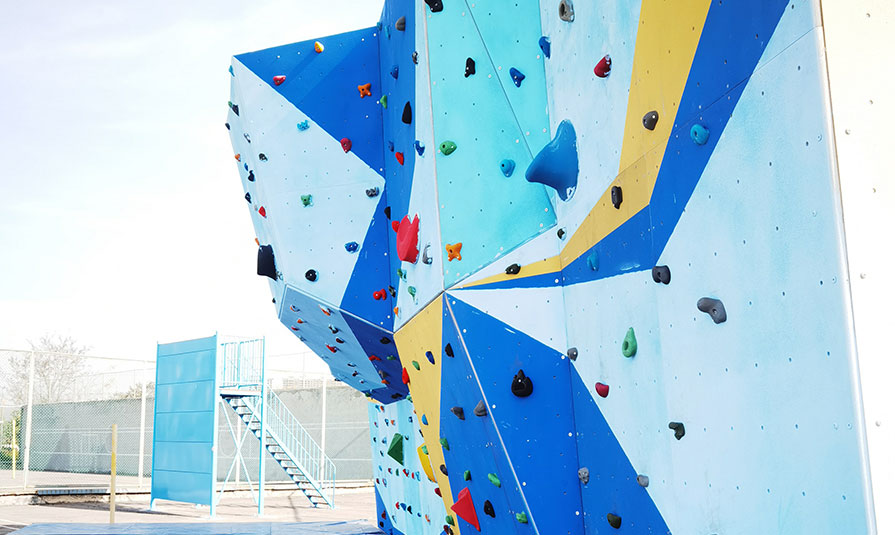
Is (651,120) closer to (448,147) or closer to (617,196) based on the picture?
(617,196)

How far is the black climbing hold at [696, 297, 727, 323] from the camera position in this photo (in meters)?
1.88

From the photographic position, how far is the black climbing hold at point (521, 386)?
3.03 metres

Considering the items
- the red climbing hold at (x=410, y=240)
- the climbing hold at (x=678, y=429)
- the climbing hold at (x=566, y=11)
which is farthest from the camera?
the red climbing hold at (x=410, y=240)

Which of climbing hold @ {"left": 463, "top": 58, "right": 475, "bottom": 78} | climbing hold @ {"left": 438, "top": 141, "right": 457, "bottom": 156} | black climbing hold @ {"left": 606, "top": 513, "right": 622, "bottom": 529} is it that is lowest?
black climbing hold @ {"left": 606, "top": 513, "right": 622, "bottom": 529}

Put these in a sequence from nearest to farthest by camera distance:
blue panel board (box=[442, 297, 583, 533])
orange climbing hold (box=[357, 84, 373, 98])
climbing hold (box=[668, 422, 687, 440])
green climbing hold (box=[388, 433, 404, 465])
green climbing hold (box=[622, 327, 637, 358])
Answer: climbing hold (box=[668, 422, 687, 440]), green climbing hold (box=[622, 327, 637, 358]), blue panel board (box=[442, 297, 583, 533]), orange climbing hold (box=[357, 84, 373, 98]), green climbing hold (box=[388, 433, 404, 465])

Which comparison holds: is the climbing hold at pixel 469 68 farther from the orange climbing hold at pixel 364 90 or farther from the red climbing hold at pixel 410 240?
the orange climbing hold at pixel 364 90

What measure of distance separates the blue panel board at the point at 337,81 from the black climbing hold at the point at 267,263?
3.55 feet

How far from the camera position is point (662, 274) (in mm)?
2186

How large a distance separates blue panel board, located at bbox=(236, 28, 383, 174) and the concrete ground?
5.72 metres

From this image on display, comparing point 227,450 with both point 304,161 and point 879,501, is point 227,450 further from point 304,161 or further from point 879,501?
point 879,501

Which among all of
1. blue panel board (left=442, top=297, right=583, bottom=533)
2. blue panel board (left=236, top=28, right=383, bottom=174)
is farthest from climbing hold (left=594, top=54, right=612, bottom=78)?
blue panel board (left=236, top=28, right=383, bottom=174)

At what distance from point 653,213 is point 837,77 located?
0.79 metres

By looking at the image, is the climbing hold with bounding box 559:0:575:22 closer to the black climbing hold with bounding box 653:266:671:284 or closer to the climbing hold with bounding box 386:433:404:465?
the black climbing hold with bounding box 653:266:671:284

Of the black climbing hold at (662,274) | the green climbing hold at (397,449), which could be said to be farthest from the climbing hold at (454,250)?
the green climbing hold at (397,449)
